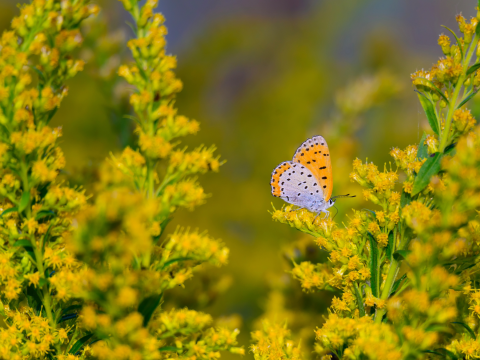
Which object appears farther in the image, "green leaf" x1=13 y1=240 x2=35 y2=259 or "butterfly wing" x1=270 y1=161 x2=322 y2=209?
"butterfly wing" x1=270 y1=161 x2=322 y2=209

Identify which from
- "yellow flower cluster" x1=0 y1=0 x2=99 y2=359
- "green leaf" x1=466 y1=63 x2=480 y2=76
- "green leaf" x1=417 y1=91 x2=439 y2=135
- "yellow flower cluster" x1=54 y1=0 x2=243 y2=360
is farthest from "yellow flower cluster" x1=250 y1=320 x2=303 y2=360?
"green leaf" x1=466 y1=63 x2=480 y2=76

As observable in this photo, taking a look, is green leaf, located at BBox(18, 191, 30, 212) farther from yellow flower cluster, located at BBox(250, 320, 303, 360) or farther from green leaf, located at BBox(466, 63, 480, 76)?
green leaf, located at BBox(466, 63, 480, 76)

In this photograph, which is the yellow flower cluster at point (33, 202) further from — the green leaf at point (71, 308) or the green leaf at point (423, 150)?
the green leaf at point (423, 150)

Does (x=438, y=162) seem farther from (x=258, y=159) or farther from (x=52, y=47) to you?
(x=258, y=159)

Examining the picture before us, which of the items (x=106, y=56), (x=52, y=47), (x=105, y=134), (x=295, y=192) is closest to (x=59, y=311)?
(x=52, y=47)

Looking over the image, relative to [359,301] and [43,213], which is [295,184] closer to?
[359,301]

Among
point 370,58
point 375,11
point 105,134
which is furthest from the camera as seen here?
point 375,11

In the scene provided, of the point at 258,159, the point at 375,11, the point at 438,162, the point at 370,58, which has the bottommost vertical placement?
the point at 438,162
